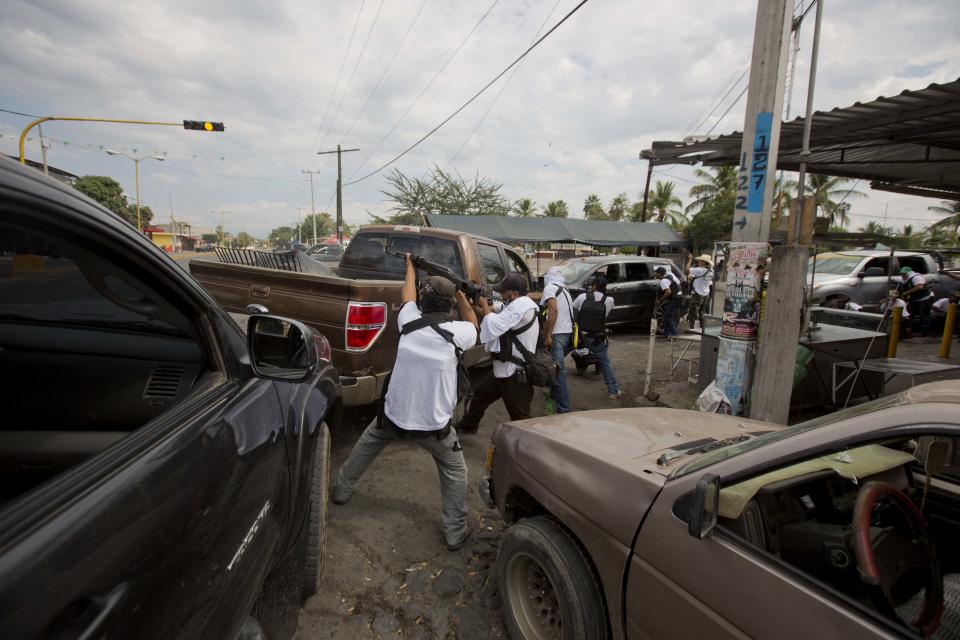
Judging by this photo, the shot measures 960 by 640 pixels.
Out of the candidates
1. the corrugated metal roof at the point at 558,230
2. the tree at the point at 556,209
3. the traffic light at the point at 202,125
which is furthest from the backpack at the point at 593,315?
the tree at the point at 556,209

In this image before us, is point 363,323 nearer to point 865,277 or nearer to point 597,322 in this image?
point 597,322

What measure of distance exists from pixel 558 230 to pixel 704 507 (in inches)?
675

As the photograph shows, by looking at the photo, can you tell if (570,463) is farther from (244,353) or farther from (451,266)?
(451,266)

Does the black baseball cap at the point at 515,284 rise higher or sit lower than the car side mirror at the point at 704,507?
higher

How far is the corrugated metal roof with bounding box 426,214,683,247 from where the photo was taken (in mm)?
16266

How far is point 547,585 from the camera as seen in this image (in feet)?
7.06

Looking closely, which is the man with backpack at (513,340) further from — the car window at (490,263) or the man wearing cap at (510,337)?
the car window at (490,263)

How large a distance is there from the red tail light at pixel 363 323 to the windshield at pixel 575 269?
6846mm

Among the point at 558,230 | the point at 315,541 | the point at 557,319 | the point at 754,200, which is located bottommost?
the point at 315,541

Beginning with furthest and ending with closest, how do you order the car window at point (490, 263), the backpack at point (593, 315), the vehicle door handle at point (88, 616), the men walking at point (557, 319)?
1. the backpack at point (593, 315)
2. the car window at point (490, 263)
3. the men walking at point (557, 319)
4. the vehicle door handle at point (88, 616)

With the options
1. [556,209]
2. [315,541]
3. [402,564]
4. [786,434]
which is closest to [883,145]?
[786,434]

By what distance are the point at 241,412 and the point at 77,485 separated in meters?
0.53

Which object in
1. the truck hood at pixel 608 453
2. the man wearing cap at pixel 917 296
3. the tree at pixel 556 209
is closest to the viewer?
the truck hood at pixel 608 453

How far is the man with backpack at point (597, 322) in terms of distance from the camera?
600cm
